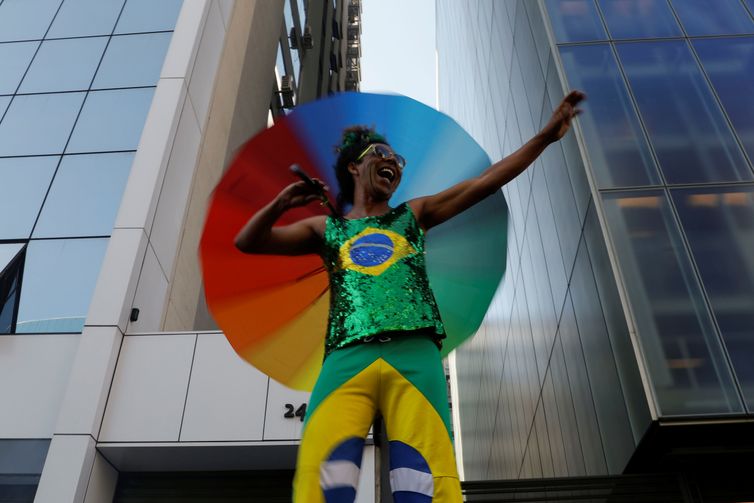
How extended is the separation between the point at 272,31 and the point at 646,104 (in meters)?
12.7

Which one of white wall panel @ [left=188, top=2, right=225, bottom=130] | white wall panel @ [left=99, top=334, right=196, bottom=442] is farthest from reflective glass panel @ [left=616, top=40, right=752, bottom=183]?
white wall panel @ [left=188, top=2, right=225, bottom=130]

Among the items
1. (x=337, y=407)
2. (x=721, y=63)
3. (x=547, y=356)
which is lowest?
(x=337, y=407)

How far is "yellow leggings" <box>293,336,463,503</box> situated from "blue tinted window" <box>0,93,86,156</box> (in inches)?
405

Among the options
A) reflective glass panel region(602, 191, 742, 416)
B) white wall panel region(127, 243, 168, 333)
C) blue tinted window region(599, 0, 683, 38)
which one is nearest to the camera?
reflective glass panel region(602, 191, 742, 416)

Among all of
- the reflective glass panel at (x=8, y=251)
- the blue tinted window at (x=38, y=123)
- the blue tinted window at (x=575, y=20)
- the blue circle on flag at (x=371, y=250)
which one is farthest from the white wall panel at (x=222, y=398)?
the blue tinted window at (x=575, y=20)

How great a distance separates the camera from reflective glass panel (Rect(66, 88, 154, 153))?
39.4 ft

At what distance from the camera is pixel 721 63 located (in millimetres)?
10117

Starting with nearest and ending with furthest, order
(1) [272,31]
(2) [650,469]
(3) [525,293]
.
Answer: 1. (2) [650,469]
2. (3) [525,293]
3. (1) [272,31]

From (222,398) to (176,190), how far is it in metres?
4.13

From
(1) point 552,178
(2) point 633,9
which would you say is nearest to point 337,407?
(1) point 552,178

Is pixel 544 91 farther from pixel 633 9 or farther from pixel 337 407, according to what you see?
pixel 337 407

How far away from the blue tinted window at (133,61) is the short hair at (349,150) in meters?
9.63

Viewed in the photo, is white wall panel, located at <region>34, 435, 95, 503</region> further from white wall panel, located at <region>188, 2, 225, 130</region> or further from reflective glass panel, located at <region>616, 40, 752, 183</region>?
reflective glass panel, located at <region>616, 40, 752, 183</region>

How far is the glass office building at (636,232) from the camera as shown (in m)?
7.28
